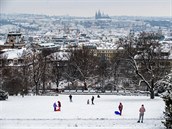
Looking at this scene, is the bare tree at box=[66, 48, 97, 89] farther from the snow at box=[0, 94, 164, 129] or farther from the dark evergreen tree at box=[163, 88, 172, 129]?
the dark evergreen tree at box=[163, 88, 172, 129]

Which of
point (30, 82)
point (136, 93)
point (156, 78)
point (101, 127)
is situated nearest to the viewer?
point (101, 127)

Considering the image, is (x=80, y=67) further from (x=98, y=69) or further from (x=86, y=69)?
(x=98, y=69)

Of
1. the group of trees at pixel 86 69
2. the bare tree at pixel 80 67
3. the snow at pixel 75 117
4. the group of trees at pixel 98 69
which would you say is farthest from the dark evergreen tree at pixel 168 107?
the bare tree at pixel 80 67

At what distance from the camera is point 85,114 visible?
2672 centimetres

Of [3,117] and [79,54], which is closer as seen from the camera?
[3,117]

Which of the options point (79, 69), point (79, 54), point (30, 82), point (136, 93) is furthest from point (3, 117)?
point (79, 54)

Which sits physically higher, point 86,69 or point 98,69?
point 86,69

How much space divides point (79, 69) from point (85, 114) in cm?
3549

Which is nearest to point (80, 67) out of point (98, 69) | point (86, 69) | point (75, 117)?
point (86, 69)

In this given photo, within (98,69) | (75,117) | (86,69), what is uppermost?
(75,117)

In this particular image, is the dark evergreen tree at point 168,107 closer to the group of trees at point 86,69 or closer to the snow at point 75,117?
the snow at point 75,117

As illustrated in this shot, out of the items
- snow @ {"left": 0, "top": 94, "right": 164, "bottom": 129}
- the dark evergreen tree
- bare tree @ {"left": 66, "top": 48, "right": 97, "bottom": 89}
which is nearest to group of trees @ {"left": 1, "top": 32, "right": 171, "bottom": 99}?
bare tree @ {"left": 66, "top": 48, "right": 97, "bottom": 89}

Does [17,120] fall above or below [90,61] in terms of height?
above

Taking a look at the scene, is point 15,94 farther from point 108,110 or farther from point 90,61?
point 90,61
